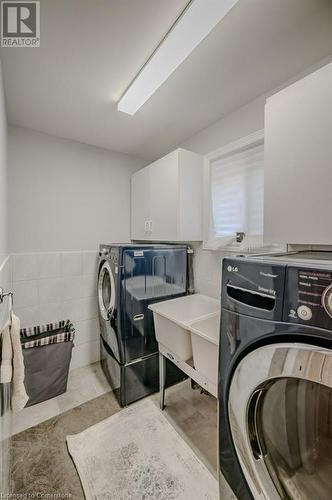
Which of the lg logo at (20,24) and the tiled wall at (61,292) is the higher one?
the lg logo at (20,24)

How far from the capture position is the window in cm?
167

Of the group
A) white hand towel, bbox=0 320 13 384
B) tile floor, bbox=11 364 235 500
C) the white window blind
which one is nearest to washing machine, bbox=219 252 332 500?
tile floor, bbox=11 364 235 500

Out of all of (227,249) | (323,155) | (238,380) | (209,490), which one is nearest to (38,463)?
(209,490)

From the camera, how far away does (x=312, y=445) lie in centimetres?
70

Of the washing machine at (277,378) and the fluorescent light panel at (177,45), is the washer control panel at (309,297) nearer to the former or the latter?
the washing machine at (277,378)

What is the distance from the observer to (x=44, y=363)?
1885 mm

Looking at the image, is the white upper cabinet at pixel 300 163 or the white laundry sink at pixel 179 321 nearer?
the white upper cabinet at pixel 300 163

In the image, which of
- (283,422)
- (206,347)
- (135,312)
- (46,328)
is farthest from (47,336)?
(283,422)

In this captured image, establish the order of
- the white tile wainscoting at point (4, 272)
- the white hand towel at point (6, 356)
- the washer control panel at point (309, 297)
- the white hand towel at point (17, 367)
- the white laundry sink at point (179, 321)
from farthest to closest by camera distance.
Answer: the white laundry sink at point (179, 321) < the white tile wainscoting at point (4, 272) < the white hand towel at point (17, 367) < the white hand towel at point (6, 356) < the washer control panel at point (309, 297)

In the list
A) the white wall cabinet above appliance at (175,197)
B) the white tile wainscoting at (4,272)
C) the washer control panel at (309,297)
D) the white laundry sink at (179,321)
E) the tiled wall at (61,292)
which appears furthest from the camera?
the tiled wall at (61,292)

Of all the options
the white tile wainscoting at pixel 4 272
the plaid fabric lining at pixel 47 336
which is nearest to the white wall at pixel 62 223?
the plaid fabric lining at pixel 47 336

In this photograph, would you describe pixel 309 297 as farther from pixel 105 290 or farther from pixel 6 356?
Answer: pixel 105 290

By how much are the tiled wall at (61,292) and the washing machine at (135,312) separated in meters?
0.39

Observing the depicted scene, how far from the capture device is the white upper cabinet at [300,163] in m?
0.93
